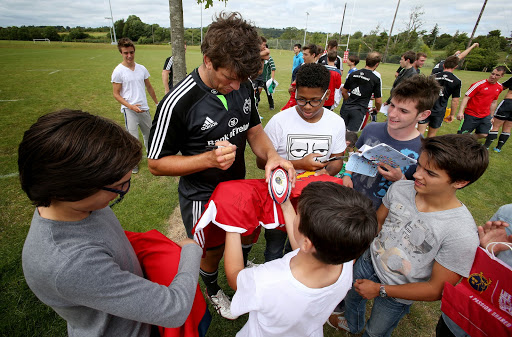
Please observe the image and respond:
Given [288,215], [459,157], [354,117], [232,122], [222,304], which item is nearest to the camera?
[459,157]

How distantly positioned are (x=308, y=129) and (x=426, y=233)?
1.39 meters

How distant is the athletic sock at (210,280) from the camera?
2.55 metres

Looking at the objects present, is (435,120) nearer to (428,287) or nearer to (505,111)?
(505,111)

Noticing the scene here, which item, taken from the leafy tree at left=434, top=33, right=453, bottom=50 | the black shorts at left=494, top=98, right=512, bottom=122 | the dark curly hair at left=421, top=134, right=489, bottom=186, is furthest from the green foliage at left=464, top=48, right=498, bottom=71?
the dark curly hair at left=421, top=134, right=489, bottom=186

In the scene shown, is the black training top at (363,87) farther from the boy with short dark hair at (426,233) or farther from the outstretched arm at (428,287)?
the outstretched arm at (428,287)

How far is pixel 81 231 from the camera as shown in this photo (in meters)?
1.11

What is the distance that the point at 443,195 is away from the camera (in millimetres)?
1737

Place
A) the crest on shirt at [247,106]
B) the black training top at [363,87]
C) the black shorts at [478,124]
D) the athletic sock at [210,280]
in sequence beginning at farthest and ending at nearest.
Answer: the black shorts at [478,124], the black training top at [363,87], the athletic sock at [210,280], the crest on shirt at [247,106]

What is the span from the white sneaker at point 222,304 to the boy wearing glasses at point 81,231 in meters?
1.65

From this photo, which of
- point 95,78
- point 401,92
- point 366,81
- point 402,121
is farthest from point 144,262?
point 95,78

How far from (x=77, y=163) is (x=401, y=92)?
Answer: 277 centimetres

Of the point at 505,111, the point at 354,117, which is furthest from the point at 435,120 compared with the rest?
the point at 354,117

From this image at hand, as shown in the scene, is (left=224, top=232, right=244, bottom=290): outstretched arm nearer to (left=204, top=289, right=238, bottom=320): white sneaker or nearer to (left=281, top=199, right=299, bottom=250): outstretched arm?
(left=281, top=199, right=299, bottom=250): outstretched arm

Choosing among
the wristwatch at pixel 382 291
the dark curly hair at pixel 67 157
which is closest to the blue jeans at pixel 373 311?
the wristwatch at pixel 382 291
